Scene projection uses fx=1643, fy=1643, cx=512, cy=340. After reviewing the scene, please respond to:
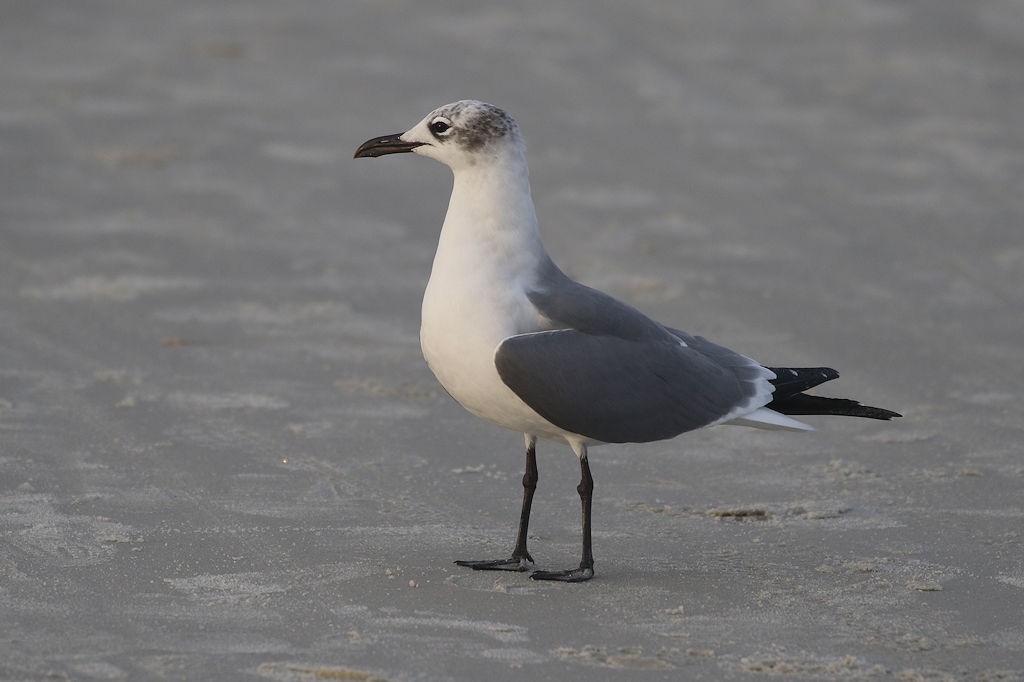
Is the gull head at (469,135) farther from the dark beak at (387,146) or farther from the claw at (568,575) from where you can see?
the claw at (568,575)

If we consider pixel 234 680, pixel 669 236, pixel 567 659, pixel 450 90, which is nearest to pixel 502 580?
pixel 567 659

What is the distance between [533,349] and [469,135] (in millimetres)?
758

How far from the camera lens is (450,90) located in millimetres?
11750

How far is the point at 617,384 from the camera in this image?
Result: 16.8 ft

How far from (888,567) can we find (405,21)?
28.2ft

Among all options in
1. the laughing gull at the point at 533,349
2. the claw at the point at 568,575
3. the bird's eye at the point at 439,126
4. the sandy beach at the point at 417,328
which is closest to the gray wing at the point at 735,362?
the laughing gull at the point at 533,349

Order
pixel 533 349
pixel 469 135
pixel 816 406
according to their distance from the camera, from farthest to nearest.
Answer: pixel 816 406 → pixel 469 135 → pixel 533 349

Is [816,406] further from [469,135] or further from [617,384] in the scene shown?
[469,135]

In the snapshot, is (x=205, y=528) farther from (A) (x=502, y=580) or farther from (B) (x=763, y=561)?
(B) (x=763, y=561)

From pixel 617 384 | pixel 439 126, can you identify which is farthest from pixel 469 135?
pixel 617 384

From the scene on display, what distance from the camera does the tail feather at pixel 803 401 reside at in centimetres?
533

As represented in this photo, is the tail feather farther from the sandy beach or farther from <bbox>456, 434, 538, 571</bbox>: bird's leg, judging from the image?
<bbox>456, 434, 538, 571</bbox>: bird's leg

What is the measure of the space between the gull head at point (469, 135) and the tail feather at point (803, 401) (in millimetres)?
1153

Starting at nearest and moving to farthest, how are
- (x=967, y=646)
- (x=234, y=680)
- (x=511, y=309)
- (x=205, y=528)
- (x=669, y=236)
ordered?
1. (x=234, y=680)
2. (x=967, y=646)
3. (x=511, y=309)
4. (x=205, y=528)
5. (x=669, y=236)
